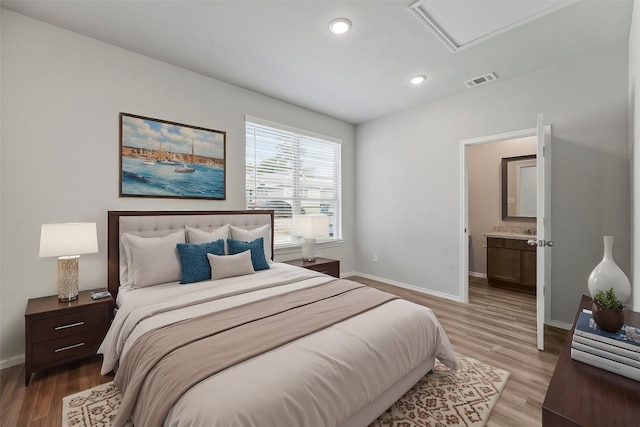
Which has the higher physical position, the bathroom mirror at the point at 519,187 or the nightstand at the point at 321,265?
the bathroom mirror at the point at 519,187

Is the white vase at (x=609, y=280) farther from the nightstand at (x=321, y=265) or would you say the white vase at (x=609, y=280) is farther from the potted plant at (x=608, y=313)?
the nightstand at (x=321, y=265)

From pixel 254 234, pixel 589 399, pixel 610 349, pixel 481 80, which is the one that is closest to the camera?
pixel 589 399

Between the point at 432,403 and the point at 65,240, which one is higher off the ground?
the point at 65,240

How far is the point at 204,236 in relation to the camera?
9.50 feet

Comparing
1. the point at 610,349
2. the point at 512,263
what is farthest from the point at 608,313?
the point at 512,263

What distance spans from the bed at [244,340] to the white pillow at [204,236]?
0.05 feet

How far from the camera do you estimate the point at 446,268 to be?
398 cm

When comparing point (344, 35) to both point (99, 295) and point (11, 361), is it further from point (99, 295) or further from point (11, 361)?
point (11, 361)

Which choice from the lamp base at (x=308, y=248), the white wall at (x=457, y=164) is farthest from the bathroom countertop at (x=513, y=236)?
the lamp base at (x=308, y=248)

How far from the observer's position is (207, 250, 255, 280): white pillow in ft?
8.62

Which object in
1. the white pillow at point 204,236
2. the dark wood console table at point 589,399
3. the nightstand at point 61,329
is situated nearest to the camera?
the dark wood console table at point 589,399

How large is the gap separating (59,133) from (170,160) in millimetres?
892

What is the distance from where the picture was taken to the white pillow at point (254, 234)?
3162 millimetres

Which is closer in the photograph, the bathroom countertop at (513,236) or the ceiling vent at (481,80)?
the ceiling vent at (481,80)
